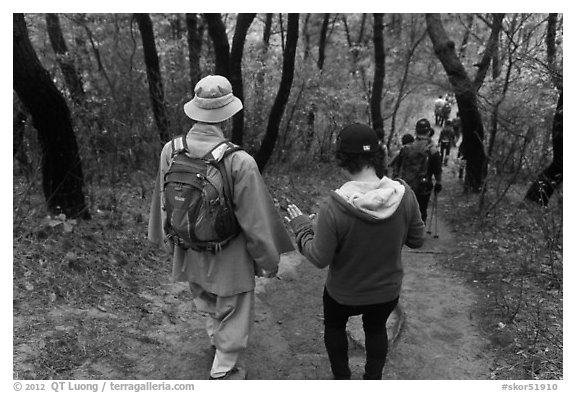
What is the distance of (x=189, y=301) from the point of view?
15.1 ft

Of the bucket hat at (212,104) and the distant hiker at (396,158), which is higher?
the bucket hat at (212,104)

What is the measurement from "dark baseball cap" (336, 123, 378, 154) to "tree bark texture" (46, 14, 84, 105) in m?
6.68

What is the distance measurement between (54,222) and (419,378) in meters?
3.95

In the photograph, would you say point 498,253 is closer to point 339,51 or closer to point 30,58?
point 30,58

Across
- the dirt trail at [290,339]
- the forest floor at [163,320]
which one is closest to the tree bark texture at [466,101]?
the forest floor at [163,320]

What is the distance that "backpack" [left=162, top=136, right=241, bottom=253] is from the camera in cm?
279

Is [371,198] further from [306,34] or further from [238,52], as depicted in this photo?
[306,34]

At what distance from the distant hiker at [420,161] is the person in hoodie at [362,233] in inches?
145

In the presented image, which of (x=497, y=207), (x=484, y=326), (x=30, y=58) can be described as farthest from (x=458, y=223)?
(x=30, y=58)

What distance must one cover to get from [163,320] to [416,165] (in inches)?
149

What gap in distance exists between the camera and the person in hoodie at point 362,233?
250cm

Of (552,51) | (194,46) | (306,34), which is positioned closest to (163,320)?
(552,51)

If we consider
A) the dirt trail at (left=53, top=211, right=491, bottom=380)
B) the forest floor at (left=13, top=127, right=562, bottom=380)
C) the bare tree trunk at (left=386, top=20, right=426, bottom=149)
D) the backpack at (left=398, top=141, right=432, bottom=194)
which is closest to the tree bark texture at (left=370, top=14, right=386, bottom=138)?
the bare tree trunk at (left=386, top=20, right=426, bottom=149)

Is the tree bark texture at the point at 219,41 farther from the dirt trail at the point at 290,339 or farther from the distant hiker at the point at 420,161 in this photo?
the dirt trail at the point at 290,339
